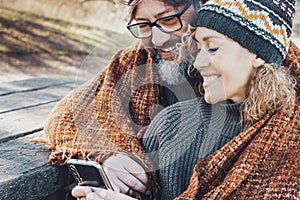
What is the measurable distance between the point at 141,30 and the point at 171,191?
1.65ft

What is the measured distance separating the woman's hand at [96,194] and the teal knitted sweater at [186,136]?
162 millimetres

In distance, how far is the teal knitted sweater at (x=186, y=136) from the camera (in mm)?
1476

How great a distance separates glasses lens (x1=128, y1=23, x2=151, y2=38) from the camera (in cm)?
169

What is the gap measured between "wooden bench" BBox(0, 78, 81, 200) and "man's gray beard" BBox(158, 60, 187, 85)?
42 cm

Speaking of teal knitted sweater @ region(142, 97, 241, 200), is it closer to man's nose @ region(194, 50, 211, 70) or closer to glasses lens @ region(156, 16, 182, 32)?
man's nose @ region(194, 50, 211, 70)

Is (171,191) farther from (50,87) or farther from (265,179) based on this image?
(50,87)

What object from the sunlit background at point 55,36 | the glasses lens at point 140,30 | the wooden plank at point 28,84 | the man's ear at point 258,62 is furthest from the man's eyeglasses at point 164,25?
the sunlit background at point 55,36

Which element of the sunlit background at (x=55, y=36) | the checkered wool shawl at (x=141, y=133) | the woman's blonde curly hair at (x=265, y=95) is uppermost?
the woman's blonde curly hair at (x=265, y=95)

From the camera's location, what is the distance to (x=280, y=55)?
1438mm

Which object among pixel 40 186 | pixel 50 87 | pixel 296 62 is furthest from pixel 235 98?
pixel 50 87

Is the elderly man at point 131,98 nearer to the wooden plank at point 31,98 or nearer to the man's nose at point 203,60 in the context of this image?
the man's nose at point 203,60

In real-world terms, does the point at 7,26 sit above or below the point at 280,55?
below

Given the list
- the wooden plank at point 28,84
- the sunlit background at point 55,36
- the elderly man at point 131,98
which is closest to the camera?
the elderly man at point 131,98

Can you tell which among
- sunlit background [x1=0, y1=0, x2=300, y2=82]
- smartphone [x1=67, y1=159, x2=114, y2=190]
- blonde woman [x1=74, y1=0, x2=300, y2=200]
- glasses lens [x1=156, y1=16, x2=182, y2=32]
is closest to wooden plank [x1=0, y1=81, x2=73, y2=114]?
smartphone [x1=67, y1=159, x2=114, y2=190]
